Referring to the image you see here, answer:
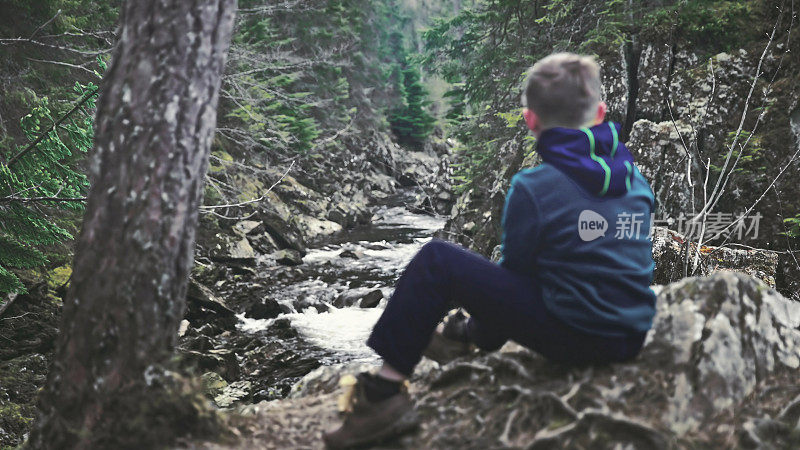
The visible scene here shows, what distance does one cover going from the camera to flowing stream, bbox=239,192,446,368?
30.1ft

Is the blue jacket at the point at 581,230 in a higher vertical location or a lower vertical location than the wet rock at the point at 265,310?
higher

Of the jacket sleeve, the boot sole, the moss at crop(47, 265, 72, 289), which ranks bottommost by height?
the moss at crop(47, 265, 72, 289)

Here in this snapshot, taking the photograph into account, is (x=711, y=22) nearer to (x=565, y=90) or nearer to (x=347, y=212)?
(x=565, y=90)

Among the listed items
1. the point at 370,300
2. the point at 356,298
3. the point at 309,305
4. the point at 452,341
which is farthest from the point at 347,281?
the point at 452,341

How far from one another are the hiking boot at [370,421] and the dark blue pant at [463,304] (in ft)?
0.50

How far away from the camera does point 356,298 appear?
1095cm

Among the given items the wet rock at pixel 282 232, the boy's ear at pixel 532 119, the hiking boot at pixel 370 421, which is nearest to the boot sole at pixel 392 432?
the hiking boot at pixel 370 421

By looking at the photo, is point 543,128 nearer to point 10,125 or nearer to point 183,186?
point 183,186

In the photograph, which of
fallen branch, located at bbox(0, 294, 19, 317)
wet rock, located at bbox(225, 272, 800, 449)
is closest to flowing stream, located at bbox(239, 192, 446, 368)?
fallen branch, located at bbox(0, 294, 19, 317)

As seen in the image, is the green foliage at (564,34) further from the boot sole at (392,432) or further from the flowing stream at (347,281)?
the boot sole at (392,432)

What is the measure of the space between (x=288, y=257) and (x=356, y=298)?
12.4 ft

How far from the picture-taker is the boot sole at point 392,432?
2.19 metres

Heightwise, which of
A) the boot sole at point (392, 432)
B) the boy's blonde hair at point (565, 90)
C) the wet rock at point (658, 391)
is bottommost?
the boot sole at point (392, 432)

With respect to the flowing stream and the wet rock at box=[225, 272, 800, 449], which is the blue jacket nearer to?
the wet rock at box=[225, 272, 800, 449]
